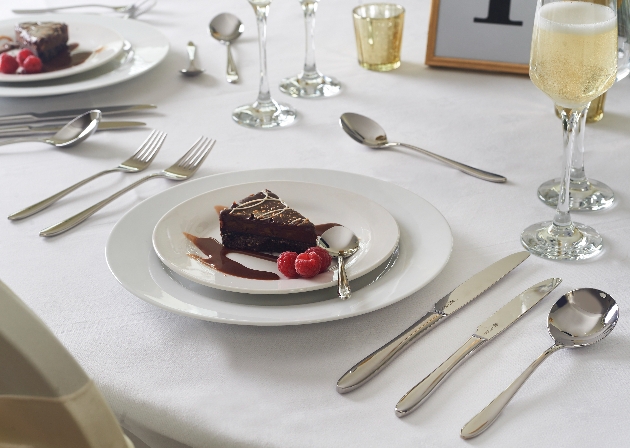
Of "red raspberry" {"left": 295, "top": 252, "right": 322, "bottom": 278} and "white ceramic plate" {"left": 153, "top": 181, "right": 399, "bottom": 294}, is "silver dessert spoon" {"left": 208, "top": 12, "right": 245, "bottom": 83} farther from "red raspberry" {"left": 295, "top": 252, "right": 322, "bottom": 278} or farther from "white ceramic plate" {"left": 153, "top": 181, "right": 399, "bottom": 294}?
"red raspberry" {"left": 295, "top": 252, "right": 322, "bottom": 278}

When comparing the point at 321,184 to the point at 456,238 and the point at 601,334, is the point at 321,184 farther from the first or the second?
the point at 601,334

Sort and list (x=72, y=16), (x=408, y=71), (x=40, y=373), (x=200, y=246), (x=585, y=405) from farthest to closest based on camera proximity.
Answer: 1. (x=72, y=16)
2. (x=408, y=71)
3. (x=200, y=246)
4. (x=585, y=405)
5. (x=40, y=373)

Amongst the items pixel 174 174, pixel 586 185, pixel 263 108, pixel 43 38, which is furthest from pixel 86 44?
pixel 586 185

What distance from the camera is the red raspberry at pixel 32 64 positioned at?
131cm

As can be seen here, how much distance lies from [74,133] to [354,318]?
665mm

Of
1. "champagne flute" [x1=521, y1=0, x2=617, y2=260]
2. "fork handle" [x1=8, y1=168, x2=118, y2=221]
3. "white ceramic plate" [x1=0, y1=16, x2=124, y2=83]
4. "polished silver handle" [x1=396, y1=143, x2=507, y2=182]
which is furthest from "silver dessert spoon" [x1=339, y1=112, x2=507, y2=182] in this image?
"white ceramic plate" [x1=0, y1=16, x2=124, y2=83]

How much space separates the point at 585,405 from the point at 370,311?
214 mm

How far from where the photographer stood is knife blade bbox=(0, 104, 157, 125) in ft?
3.94

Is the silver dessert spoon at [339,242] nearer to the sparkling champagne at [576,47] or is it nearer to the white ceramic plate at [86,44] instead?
the sparkling champagne at [576,47]

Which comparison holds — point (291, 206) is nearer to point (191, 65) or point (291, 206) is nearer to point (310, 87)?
point (310, 87)

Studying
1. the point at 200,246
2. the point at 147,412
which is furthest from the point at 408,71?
the point at 147,412

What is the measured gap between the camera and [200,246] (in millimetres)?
815

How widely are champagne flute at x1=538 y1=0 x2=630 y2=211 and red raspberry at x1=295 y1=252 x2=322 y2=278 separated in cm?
40

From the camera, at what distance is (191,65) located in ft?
4.70
